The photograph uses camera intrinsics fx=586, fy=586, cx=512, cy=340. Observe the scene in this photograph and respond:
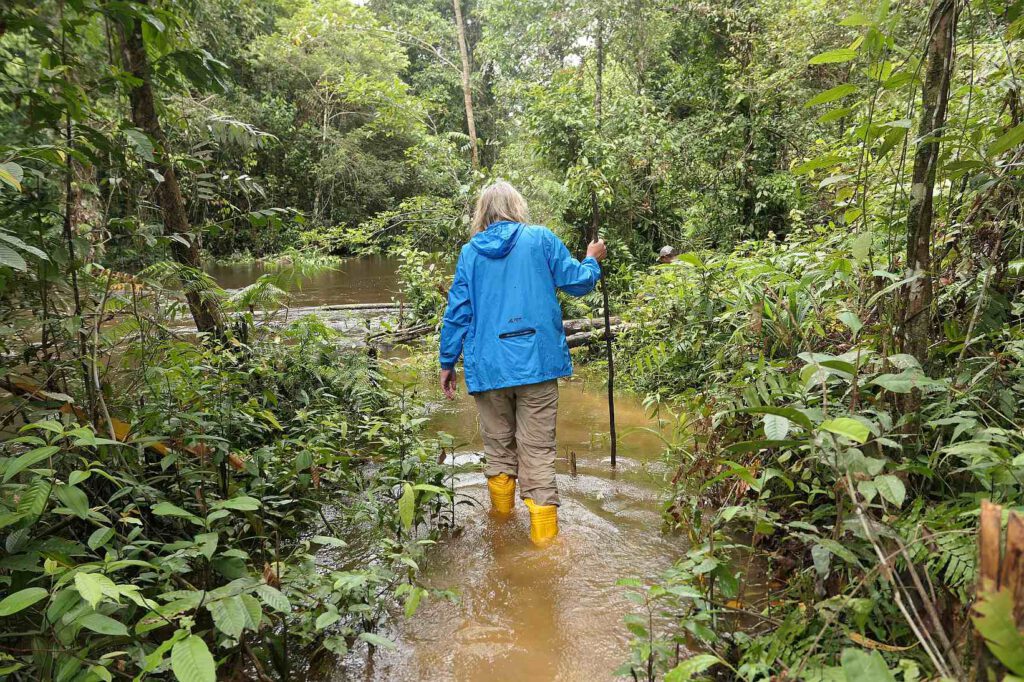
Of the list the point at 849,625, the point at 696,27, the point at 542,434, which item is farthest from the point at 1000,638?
the point at 696,27

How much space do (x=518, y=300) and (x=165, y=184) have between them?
2.48 m

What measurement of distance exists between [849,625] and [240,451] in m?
2.94

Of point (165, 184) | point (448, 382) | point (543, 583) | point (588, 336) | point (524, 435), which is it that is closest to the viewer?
point (543, 583)

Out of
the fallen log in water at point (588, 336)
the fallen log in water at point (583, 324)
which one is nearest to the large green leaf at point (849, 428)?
the fallen log in water at point (588, 336)

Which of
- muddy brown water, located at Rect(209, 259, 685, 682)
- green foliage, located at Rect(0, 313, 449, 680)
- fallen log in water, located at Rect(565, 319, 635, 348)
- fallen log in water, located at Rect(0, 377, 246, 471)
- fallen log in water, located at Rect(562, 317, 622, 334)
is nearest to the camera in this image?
green foliage, located at Rect(0, 313, 449, 680)

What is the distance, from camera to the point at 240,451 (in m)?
3.25

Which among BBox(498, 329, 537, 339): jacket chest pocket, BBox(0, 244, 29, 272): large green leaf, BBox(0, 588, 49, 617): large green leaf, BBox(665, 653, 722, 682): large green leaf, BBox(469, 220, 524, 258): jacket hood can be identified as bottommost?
BBox(665, 653, 722, 682): large green leaf

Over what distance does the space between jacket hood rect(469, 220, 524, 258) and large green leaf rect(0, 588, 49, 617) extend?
2.45 m

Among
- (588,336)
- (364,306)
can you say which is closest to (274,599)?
(588,336)

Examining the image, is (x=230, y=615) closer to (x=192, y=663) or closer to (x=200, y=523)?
(x=192, y=663)

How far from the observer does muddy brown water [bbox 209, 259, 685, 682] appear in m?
2.23

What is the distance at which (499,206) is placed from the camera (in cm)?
351

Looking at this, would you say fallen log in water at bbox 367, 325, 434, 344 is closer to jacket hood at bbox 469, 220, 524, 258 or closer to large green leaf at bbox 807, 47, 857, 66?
jacket hood at bbox 469, 220, 524, 258

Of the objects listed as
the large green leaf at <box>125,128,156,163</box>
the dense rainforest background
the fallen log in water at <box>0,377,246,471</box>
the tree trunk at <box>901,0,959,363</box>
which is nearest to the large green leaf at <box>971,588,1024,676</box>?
the dense rainforest background
